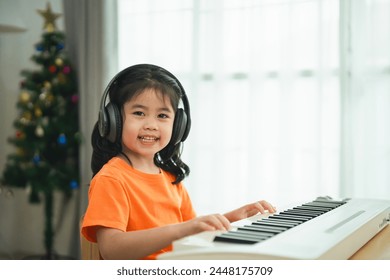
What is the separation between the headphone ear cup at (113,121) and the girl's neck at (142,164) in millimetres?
60

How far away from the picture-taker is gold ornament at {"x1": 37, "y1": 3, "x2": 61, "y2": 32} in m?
3.03

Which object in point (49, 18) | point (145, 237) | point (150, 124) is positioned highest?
point (49, 18)

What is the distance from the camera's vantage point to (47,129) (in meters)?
2.96

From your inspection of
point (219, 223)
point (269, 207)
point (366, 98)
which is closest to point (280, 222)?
point (219, 223)

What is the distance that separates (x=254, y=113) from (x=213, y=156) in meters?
0.34

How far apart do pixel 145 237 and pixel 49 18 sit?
7.88 ft

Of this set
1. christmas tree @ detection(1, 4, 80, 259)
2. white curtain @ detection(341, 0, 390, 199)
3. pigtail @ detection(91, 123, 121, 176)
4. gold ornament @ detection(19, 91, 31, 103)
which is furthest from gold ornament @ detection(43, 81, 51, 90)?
pigtail @ detection(91, 123, 121, 176)

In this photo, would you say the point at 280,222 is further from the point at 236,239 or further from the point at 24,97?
the point at 24,97

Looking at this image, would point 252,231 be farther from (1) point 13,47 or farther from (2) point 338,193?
(1) point 13,47

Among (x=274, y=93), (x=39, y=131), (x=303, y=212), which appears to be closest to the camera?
(x=303, y=212)

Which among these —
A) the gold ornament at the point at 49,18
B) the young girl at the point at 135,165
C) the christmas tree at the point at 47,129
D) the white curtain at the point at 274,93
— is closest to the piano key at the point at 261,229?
the young girl at the point at 135,165

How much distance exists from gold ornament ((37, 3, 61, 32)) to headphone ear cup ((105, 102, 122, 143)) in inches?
78.9

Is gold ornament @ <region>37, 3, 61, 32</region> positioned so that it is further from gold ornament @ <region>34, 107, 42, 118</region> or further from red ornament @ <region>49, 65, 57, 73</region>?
gold ornament @ <region>34, 107, 42, 118</region>
